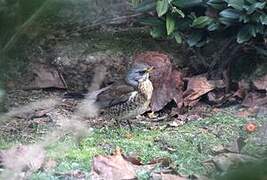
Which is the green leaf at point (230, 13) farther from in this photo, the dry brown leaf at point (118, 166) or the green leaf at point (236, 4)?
the dry brown leaf at point (118, 166)

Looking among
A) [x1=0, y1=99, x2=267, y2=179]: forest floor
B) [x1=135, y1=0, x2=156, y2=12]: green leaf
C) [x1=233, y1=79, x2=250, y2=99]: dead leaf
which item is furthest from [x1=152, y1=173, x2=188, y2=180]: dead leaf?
[x1=135, y1=0, x2=156, y2=12]: green leaf

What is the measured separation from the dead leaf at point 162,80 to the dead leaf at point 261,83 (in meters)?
0.58

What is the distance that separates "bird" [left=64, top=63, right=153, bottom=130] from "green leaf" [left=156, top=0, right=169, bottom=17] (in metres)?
0.48

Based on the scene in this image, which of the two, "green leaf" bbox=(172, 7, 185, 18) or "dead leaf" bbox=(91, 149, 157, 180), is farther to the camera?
"green leaf" bbox=(172, 7, 185, 18)

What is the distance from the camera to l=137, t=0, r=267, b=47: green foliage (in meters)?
4.68

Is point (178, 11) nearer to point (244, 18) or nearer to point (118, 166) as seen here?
point (244, 18)

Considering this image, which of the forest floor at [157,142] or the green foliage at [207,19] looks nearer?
the forest floor at [157,142]

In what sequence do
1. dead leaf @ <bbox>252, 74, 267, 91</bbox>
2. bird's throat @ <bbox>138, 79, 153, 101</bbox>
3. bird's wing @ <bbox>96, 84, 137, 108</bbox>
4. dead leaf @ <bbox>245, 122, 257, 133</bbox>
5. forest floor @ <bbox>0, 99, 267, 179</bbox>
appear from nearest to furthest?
forest floor @ <bbox>0, 99, 267, 179</bbox>
dead leaf @ <bbox>245, 122, 257, 133</bbox>
bird's wing @ <bbox>96, 84, 137, 108</bbox>
bird's throat @ <bbox>138, 79, 153, 101</bbox>
dead leaf @ <bbox>252, 74, 267, 91</bbox>

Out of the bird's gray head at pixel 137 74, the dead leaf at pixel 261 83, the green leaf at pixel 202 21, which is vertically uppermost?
the green leaf at pixel 202 21

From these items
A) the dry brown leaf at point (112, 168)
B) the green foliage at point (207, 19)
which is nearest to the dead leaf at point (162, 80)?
the green foliage at point (207, 19)

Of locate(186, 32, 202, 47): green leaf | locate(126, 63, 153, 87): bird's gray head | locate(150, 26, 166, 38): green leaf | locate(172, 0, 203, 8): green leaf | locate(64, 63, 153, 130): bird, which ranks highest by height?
locate(172, 0, 203, 8): green leaf

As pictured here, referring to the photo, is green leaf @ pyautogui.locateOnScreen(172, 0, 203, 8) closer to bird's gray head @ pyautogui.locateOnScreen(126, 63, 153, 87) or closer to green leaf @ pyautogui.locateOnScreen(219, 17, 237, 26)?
green leaf @ pyautogui.locateOnScreen(219, 17, 237, 26)

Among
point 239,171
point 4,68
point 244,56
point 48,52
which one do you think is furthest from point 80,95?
point 239,171

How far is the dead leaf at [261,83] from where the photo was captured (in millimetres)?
4824
